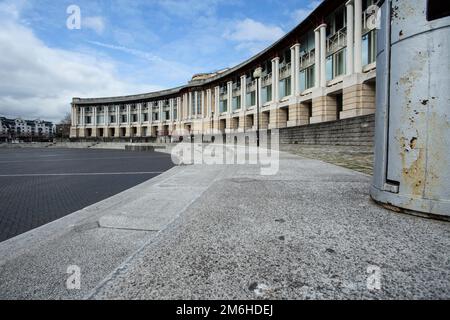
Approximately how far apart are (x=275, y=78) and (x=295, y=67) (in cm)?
429

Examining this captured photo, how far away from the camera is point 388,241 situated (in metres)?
2.01

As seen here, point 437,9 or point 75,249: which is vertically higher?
point 437,9

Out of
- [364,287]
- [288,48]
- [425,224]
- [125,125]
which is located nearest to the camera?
[364,287]

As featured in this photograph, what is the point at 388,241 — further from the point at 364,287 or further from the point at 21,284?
the point at 21,284

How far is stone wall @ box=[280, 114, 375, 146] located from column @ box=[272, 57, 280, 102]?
41.8 feet

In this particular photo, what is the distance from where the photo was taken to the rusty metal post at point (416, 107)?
237cm

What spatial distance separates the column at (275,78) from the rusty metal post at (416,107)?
95.7ft

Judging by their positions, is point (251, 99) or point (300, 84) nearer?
point (300, 84)

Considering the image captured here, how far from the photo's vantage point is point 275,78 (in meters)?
31.1

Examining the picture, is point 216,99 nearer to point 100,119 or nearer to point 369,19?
point 369,19

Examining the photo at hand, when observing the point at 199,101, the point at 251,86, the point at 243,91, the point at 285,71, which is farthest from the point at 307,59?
the point at 199,101

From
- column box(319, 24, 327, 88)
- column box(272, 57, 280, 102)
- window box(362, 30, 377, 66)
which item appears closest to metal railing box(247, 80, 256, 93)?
column box(272, 57, 280, 102)
